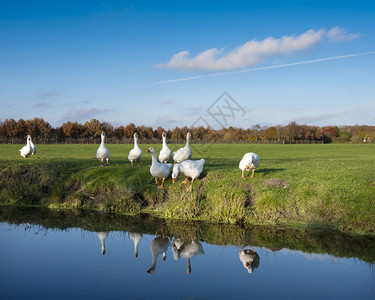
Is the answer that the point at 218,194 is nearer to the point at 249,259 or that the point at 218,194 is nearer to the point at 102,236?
the point at 249,259

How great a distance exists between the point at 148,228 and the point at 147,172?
463cm

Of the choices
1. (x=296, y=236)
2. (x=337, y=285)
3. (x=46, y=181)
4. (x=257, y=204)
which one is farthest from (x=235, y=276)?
(x=46, y=181)

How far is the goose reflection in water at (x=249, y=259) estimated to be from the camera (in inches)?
412

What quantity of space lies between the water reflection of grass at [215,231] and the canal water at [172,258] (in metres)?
0.04

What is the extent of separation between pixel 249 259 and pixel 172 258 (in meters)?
2.64

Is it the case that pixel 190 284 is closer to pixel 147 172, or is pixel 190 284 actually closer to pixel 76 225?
pixel 76 225

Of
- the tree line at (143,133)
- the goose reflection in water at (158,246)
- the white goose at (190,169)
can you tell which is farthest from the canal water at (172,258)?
the tree line at (143,133)

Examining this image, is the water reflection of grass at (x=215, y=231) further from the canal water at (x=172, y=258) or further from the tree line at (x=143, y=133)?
the tree line at (x=143, y=133)

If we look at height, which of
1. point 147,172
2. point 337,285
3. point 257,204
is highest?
point 147,172

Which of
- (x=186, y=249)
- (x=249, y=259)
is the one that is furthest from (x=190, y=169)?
(x=249, y=259)

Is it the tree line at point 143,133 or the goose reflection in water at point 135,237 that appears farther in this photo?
the tree line at point 143,133

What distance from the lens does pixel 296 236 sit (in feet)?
41.9

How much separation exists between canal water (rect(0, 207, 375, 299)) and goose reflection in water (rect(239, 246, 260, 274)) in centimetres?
3

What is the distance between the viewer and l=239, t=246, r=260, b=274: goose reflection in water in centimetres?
1045
